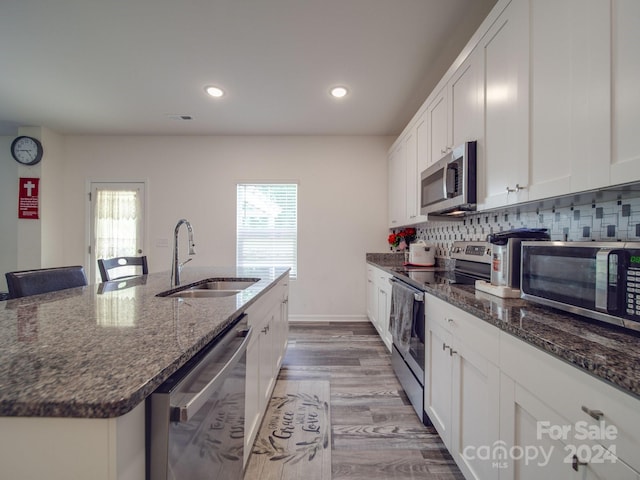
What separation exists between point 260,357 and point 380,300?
1699mm

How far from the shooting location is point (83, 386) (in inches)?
18.3

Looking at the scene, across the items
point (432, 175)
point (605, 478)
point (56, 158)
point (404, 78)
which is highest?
point (404, 78)

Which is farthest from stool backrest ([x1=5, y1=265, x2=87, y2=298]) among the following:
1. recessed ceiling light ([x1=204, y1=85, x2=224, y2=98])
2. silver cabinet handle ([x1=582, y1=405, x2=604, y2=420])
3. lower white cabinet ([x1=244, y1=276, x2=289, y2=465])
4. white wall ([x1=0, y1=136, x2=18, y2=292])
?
white wall ([x1=0, y1=136, x2=18, y2=292])

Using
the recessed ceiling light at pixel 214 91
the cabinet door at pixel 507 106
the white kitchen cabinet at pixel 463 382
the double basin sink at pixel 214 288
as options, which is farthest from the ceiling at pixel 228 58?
the white kitchen cabinet at pixel 463 382

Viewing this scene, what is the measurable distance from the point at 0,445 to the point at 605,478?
1194mm

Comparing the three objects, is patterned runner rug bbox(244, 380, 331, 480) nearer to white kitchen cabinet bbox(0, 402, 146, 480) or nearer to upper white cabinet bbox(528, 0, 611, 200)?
white kitchen cabinet bbox(0, 402, 146, 480)

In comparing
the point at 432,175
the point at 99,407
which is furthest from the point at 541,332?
the point at 432,175

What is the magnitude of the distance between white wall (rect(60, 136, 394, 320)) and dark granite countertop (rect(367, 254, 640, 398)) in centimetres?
258

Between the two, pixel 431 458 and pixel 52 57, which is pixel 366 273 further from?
pixel 52 57

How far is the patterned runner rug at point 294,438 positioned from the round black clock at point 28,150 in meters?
4.47

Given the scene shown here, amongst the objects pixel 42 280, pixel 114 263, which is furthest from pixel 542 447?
pixel 114 263

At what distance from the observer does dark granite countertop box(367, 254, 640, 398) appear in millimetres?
573

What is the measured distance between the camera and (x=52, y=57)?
2238 mm

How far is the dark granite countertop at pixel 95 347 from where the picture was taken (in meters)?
0.43
